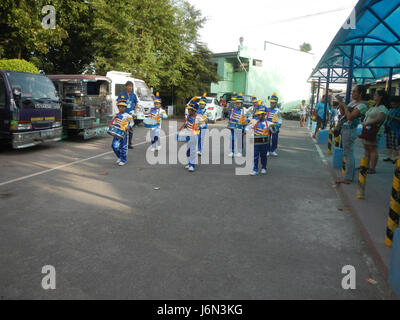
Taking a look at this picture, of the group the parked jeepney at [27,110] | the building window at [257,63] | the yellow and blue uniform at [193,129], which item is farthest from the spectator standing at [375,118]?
the building window at [257,63]

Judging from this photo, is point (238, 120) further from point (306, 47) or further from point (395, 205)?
point (306, 47)

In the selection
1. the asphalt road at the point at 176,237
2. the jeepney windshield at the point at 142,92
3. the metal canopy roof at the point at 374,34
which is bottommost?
the asphalt road at the point at 176,237

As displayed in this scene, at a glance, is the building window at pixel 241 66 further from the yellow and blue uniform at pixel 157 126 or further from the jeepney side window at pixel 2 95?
the jeepney side window at pixel 2 95

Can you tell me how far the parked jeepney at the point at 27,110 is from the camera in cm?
938

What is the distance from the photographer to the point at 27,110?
32.0ft

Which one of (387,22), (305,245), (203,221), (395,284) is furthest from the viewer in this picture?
(387,22)

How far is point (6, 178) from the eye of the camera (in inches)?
291

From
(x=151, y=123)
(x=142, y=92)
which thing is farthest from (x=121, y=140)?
(x=142, y=92)

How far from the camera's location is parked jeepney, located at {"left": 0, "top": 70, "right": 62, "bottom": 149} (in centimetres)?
938

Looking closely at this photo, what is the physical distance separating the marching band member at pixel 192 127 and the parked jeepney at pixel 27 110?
4493mm

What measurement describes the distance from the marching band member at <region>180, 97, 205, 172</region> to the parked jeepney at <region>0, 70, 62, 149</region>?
449 centimetres
